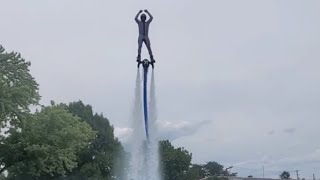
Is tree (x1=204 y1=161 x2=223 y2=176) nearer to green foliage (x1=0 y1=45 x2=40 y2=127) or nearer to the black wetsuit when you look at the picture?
green foliage (x1=0 y1=45 x2=40 y2=127)

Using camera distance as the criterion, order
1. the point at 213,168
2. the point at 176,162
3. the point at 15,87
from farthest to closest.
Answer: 1. the point at 213,168
2. the point at 176,162
3. the point at 15,87

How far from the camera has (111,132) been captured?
7256 centimetres

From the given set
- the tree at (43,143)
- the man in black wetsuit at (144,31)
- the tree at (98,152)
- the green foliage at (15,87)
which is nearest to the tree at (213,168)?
the tree at (98,152)

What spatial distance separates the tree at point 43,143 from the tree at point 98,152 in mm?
21820

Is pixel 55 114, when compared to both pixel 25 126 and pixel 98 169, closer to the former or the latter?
pixel 25 126

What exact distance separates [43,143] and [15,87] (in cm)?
643

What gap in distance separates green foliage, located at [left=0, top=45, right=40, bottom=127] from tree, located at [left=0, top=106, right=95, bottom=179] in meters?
2.66

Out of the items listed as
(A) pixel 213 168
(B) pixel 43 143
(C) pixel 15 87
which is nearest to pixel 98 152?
(B) pixel 43 143

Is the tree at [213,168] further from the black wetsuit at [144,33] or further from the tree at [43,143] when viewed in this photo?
the black wetsuit at [144,33]

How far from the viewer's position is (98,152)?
6912cm

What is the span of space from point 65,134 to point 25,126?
320 centimetres

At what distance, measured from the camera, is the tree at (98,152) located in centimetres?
6700

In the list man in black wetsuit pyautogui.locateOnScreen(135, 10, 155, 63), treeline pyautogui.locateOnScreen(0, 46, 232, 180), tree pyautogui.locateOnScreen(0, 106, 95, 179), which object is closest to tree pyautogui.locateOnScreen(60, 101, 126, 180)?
treeline pyautogui.locateOnScreen(0, 46, 232, 180)

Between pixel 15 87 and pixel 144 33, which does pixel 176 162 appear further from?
pixel 144 33
